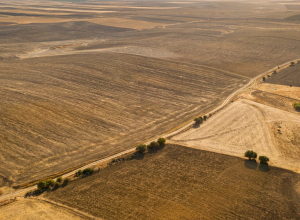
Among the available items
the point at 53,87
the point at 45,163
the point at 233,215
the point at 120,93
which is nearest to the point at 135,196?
the point at 233,215

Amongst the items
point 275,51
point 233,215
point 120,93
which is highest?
point 275,51

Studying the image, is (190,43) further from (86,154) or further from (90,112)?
(86,154)

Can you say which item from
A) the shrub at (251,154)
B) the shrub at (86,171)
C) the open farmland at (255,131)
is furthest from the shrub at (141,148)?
the shrub at (251,154)

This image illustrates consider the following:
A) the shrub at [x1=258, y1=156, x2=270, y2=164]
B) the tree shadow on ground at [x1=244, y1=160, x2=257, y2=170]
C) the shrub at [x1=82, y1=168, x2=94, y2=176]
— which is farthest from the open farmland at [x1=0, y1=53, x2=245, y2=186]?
the shrub at [x1=258, y1=156, x2=270, y2=164]

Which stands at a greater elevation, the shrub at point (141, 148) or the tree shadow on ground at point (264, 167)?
the shrub at point (141, 148)

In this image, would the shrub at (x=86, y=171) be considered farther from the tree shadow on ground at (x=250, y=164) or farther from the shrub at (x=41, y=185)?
the tree shadow on ground at (x=250, y=164)

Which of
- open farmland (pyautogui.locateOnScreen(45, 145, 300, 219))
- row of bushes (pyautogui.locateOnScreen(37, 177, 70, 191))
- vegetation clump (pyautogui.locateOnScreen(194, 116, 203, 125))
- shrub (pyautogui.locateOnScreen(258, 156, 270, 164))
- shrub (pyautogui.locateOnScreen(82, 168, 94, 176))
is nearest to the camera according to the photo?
open farmland (pyautogui.locateOnScreen(45, 145, 300, 219))

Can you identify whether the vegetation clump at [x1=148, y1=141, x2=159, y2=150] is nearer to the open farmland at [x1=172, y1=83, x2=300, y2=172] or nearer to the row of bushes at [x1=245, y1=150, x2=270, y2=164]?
the open farmland at [x1=172, y1=83, x2=300, y2=172]
